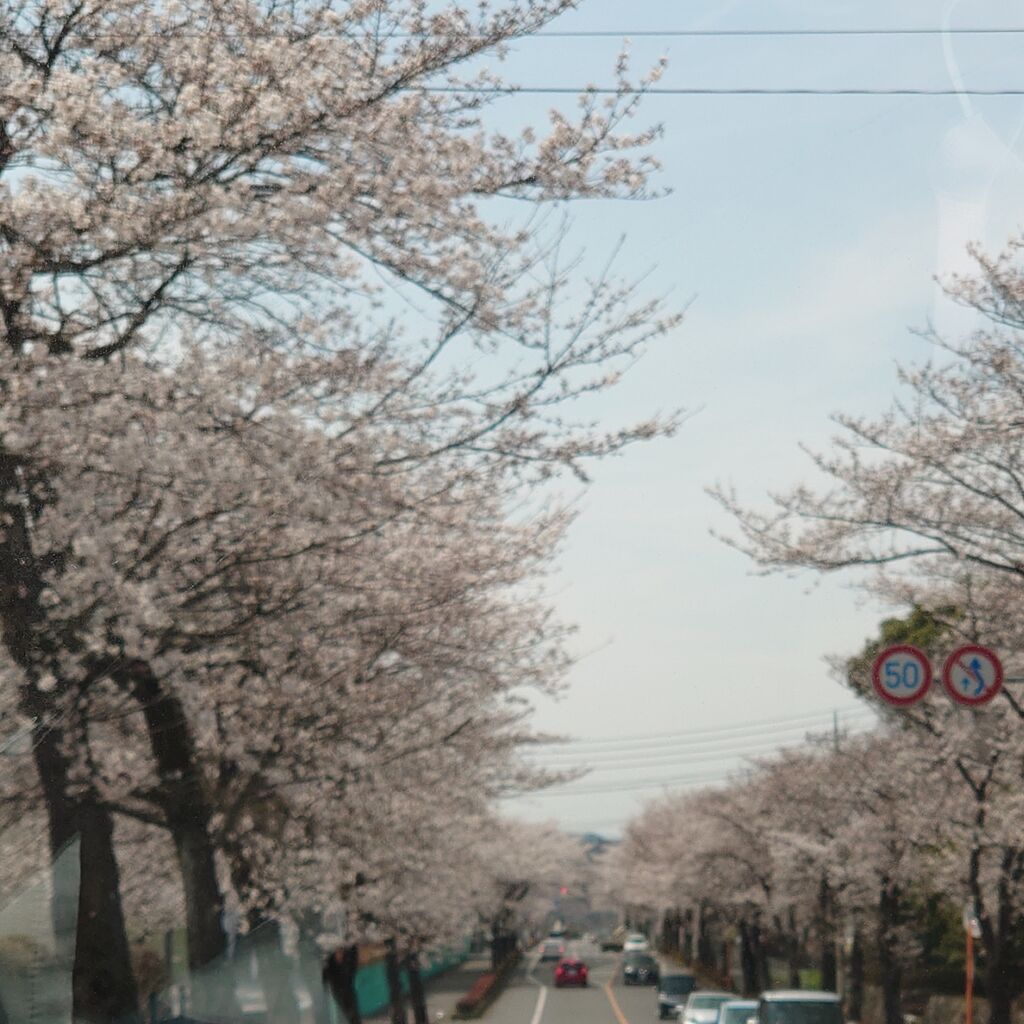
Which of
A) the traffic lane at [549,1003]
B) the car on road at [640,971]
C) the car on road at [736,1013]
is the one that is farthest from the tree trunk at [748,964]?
the car on road at [736,1013]

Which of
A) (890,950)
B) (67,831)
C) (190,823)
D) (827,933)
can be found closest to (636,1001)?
(827,933)

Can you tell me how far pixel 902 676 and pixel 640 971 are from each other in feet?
152

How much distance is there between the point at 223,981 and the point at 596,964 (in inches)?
2808

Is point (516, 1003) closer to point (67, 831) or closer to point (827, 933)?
point (827, 933)

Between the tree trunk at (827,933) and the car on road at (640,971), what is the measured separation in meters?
20.1

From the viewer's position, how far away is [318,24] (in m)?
7.25

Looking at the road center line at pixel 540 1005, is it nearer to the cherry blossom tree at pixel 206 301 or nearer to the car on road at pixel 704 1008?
the car on road at pixel 704 1008

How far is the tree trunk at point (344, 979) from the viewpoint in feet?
62.8

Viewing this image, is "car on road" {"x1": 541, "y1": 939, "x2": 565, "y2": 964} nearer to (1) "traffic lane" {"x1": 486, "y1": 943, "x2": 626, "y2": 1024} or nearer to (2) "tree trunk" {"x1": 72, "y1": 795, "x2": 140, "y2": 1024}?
(1) "traffic lane" {"x1": 486, "y1": 943, "x2": 626, "y2": 1024}

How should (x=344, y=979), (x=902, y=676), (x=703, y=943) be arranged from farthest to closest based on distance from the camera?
1. (x=703, y=943)
2. (x=344, y=979)
3. (x=902, y=676)

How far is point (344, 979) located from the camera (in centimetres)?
1964

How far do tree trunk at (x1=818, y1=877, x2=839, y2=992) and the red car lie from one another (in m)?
19.3

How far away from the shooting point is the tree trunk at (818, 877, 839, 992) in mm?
34594

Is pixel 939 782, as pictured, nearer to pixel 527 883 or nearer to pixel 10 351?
pixel 10 351
